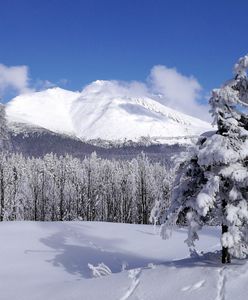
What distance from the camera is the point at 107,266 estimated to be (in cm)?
2705

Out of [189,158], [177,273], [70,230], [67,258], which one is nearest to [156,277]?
[177,273]

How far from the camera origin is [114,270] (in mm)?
26156

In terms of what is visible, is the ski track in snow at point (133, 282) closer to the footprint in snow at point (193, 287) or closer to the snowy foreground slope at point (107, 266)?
the snowy foreground slope at point (107, 266)

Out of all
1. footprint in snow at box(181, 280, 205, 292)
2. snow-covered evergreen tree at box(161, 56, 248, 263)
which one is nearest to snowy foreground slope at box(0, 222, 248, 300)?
footprint in snow at box(181, 280, 205, 292)

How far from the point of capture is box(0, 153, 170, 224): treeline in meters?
80.6

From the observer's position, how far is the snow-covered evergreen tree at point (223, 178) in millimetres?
15805

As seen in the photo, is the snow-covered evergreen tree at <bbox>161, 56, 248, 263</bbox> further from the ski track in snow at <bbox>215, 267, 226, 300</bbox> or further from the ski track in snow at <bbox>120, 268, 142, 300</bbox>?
the ski track in snow at <bbox>120, 268, 142, 300</bbox>

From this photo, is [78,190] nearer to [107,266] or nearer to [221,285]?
[107,266]

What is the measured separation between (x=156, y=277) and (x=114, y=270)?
34.5 ft

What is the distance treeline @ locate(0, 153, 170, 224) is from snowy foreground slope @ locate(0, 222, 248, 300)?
120 ft

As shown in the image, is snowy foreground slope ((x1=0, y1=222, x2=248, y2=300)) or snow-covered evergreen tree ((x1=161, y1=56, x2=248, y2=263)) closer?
snowy foreground slope ((x1=0, y1=222, x2=248, y2=300))

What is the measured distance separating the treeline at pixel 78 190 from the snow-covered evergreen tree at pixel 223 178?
57999 millimetres

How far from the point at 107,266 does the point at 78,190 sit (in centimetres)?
6071

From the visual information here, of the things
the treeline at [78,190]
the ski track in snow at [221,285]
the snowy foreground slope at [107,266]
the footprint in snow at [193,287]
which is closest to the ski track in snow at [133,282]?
the snowy foreground slope at [107,266]
